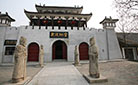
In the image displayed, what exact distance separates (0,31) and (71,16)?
9.80 m

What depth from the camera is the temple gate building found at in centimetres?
1057

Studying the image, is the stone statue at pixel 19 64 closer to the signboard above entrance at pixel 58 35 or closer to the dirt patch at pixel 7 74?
the dirt patch at pixel 7 74

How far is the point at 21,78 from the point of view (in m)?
3.27

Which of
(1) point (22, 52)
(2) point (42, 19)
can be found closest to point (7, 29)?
(2) point (42, 19)

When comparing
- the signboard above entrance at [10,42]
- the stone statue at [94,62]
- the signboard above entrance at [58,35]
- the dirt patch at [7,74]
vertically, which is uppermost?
the signboard above entrance at [58,35]

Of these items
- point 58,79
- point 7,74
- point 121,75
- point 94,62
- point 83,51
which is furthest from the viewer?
point 83,51

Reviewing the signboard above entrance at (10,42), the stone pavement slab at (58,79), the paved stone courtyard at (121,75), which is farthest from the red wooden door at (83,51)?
the signboard above entrance at (10,42)

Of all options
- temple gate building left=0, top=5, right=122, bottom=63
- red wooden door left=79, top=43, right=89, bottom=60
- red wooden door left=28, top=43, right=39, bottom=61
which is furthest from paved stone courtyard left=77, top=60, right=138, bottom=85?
red wooden door left=28, top=43, right=39, bottom=61

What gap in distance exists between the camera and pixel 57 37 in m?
11.0

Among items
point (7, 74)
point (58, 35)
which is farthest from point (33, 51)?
point (7, 74)

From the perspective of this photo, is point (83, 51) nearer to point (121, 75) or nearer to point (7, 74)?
point (121, 75)

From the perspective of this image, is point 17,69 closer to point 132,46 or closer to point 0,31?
point 0,31

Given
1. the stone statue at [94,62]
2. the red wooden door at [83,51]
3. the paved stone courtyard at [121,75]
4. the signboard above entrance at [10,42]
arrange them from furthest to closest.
→ the red wooden door at [83,51]
the signboard above entrance at [10,42]
the stone statue at [94,62]
the paved stone courtyard at [121,75]

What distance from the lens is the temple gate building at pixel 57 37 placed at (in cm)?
1057
